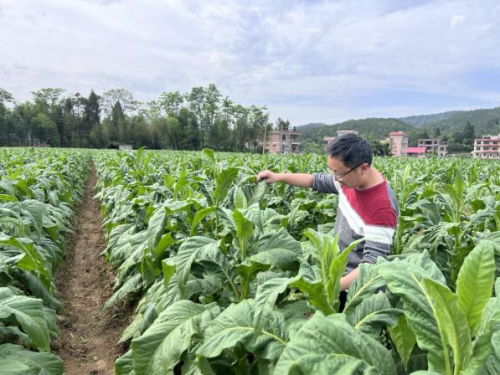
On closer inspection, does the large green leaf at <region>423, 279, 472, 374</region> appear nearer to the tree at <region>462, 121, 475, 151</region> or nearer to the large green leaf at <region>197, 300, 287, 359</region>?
the large green leaf at <region>197, 300, 287, 359</region>

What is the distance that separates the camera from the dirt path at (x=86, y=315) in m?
3.45

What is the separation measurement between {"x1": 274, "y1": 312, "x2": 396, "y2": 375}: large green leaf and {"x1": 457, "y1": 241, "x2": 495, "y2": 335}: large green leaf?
286 millimetres

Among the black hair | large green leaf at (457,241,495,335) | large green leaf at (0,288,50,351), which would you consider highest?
the black hair

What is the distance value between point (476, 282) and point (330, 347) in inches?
16.6

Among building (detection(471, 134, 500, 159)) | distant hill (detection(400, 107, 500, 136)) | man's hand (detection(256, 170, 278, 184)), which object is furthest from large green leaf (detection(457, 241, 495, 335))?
distant hill (detection(400, 107, 500, 136))

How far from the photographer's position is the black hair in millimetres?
2229

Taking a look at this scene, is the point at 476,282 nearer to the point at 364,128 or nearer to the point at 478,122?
the point at 364,128

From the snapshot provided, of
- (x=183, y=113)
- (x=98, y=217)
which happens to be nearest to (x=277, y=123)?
(x=183, y=113)

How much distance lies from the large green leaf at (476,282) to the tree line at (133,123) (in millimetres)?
70711

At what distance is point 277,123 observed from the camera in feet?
282

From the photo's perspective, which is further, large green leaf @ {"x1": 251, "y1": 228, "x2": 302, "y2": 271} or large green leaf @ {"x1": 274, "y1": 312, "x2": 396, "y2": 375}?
large green leaf @ {"x1": 251, "y1": 228, "x2": 302, "y2": 271}

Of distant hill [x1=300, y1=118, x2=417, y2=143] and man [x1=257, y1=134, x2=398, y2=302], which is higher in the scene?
distant hill [x1=300, y1=118, x2=417, y2=143]

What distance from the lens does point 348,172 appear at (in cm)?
229

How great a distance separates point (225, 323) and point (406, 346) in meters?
0.69
